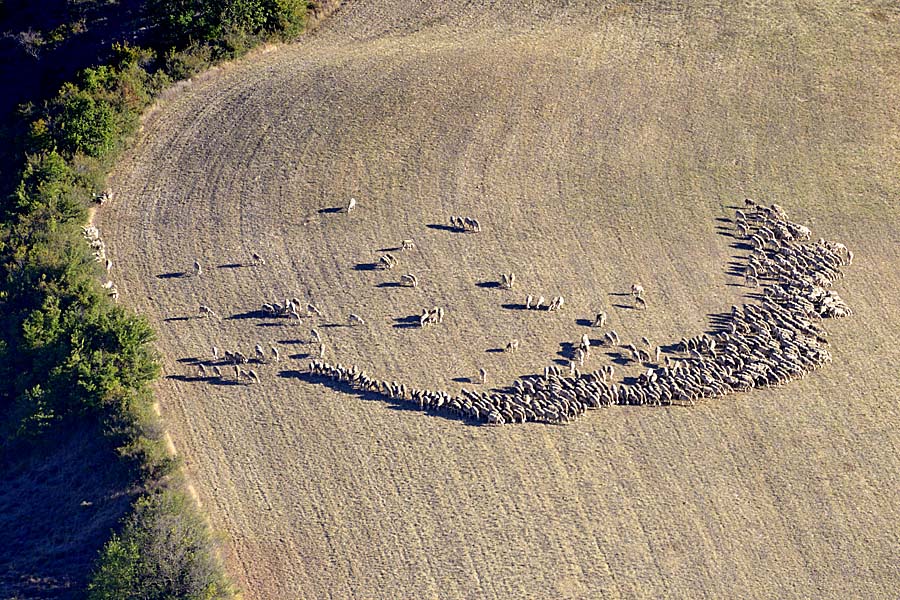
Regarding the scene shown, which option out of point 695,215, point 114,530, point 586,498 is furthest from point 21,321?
point 695,215

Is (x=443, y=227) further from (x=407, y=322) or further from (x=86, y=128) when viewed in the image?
(x=86, y=128)

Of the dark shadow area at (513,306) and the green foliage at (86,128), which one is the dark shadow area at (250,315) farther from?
the green foliage at (86,128)

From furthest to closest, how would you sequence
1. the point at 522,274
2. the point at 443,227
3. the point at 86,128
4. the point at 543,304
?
1. the point at 86,128
2. the point at 443,227
3. the point at 522,274
4. the point at 543,304

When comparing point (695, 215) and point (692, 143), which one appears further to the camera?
point (692, 143)

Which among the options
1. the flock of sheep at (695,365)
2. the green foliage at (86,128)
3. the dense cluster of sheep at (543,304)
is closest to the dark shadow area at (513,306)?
the dense cluster of sheep at (543,304)

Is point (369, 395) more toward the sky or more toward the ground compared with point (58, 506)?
more toward the ground

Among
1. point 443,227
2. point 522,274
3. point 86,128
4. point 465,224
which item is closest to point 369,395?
point 522,274

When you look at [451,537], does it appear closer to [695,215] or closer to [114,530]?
[114,530]
